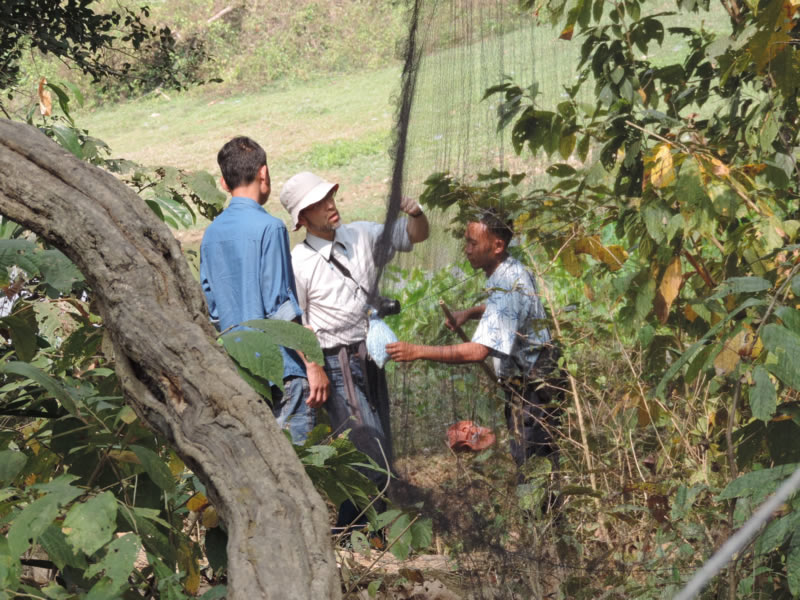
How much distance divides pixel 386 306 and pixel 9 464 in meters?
1.06

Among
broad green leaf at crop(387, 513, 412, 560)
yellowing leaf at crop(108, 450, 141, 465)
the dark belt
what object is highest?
yellowing leaf at crop(108, 450, 141, 465)

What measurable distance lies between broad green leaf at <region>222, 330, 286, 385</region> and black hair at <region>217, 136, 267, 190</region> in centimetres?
207

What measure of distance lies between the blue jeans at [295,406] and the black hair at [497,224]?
1.34 m

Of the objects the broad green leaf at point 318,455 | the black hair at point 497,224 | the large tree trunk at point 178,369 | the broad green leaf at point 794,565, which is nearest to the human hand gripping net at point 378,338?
the black hair at point 497,224

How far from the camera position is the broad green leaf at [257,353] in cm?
159

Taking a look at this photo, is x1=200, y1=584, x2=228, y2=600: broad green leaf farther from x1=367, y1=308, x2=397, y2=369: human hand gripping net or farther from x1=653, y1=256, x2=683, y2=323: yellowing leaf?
x1=653, y1=256, x2=683, y2=323: yellowing leaf

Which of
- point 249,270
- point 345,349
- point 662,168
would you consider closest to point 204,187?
point 249,270

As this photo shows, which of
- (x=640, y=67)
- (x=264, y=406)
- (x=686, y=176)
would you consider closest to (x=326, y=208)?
(x=640, y=67)

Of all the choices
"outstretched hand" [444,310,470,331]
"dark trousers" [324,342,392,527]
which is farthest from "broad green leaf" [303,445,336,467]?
"dark trousers" [324,342,392,527]

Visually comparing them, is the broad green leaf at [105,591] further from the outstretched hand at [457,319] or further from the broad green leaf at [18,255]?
the outstretched hand at [457,319]

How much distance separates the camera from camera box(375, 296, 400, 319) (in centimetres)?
238

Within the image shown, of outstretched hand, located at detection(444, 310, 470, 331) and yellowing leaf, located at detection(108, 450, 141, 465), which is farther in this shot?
outstretched hand, located at detection(444, 310, 470, 331)

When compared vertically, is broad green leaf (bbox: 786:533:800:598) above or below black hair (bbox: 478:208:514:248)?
below

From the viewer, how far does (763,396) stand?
1.84 metres
